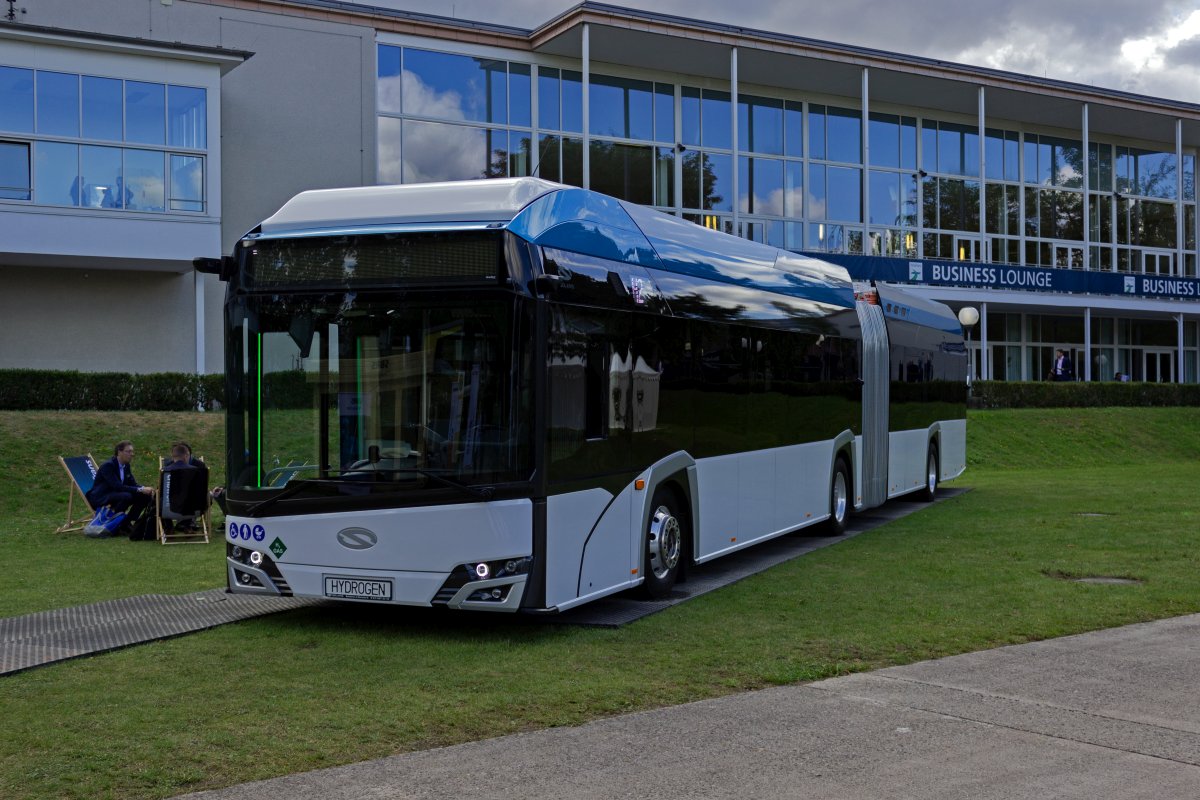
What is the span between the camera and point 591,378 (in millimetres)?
8961

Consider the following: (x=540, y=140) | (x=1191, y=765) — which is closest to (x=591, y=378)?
(x=1191, y=765)

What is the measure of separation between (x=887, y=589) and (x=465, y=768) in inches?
242

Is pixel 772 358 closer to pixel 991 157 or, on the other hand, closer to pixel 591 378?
pixel 591 378

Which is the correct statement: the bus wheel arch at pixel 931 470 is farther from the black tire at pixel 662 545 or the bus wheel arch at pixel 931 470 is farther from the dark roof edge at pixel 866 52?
the dark roof edge at pixel 866 52

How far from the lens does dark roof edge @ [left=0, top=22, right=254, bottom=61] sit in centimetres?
2856

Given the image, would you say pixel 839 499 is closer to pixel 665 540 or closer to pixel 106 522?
pixel 665 540

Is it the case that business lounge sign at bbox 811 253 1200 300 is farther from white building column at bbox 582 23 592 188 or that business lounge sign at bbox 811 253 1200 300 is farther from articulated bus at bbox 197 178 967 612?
articulated bus at bbox 197 178 967 612

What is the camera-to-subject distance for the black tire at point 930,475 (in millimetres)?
20516

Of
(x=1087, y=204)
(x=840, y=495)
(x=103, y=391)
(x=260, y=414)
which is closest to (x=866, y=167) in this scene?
(x=1087, y=204)

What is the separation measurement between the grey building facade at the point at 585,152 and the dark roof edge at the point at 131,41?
0.22 feet

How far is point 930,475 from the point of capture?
818 inches

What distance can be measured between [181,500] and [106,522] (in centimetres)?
138

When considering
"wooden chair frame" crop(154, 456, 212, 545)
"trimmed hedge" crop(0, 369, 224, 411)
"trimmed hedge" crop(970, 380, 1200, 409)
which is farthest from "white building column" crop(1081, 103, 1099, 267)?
"wooden chair frame" crop(154, 456, 212, 545)

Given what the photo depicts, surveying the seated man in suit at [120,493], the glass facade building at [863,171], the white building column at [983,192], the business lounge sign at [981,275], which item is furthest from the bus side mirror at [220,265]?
the white building column at [983,192]
